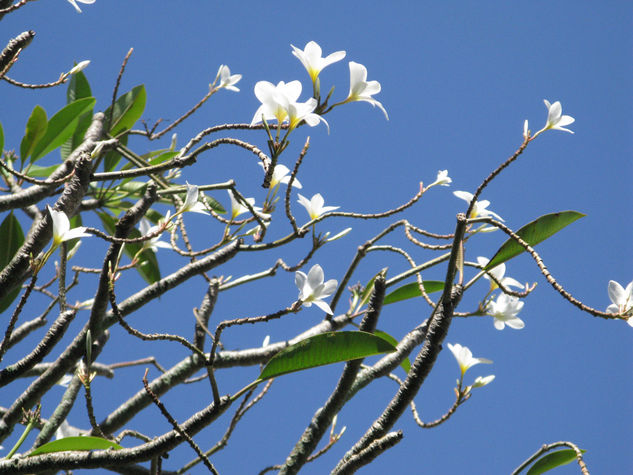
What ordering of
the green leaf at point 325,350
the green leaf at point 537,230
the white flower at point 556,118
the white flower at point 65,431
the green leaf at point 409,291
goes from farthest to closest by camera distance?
1. the white flower at point 65,431
2. the green leaf at point 409,291
3. the white flower at point 556,118
4. the green leaf at point 537,230
5. the green leaf at point 325,350

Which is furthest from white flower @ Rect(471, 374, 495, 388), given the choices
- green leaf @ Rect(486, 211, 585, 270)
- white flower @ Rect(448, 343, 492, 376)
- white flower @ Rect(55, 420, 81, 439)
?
white flower @ Rect(55, 420, 81, 439)

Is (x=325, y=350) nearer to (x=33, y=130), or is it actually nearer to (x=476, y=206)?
(x=476, y=206)

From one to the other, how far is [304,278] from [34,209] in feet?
2.38

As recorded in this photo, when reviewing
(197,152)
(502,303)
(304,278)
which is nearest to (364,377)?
(304,278)

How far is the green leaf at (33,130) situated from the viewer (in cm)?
117

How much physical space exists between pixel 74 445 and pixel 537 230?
23.7 inches

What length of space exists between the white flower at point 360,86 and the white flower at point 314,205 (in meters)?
0.25

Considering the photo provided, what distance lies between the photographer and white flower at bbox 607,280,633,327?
2.36 feet

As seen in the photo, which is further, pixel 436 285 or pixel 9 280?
pixel 436 285

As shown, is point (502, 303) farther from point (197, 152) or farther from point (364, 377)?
point (197, 152)

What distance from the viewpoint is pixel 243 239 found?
966 millimetres

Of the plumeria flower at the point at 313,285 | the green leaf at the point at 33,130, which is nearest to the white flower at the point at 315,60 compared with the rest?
the plumeria flower at the point at 313,285

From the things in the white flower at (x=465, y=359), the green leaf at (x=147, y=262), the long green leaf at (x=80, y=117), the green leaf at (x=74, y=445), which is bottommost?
the green leaf at (x=74, y=445)

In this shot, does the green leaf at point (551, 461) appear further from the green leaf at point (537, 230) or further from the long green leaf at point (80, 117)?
the long green leaf at point (80, 117)
